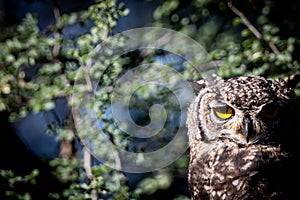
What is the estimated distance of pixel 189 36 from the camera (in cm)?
311

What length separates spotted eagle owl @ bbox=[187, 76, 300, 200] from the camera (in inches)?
89.4

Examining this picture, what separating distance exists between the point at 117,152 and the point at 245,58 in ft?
2.31

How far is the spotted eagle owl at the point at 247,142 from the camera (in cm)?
227

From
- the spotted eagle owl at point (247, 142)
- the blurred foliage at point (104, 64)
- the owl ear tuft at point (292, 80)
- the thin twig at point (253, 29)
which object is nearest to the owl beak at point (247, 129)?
the spotted eagle owl at point (247, 142)

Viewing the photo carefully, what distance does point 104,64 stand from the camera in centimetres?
296

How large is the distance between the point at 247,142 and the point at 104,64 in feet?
2.89

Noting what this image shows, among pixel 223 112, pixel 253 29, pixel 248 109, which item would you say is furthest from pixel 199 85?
pixel 253 29

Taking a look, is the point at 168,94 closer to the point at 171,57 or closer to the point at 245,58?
the point at 171,57

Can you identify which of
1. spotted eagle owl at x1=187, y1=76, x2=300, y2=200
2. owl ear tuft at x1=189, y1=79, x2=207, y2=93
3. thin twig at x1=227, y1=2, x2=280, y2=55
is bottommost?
spotted eagle owl at x1=187, y1=76, x2=300, y2=200

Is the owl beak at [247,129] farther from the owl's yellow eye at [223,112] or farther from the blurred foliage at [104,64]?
the blurred foliage at [104,64]

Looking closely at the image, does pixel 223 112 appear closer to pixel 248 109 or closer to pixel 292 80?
pixel 248 109

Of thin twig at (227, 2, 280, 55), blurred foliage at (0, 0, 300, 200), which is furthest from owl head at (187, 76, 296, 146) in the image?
thin twig at (227, 2, 280, 55)

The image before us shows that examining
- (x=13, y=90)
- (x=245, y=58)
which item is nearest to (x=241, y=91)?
(x=245, y=58)

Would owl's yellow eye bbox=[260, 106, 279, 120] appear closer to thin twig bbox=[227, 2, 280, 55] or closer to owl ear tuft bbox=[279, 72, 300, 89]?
owl ear tuft bbox=[279, 72, 300, 89]
